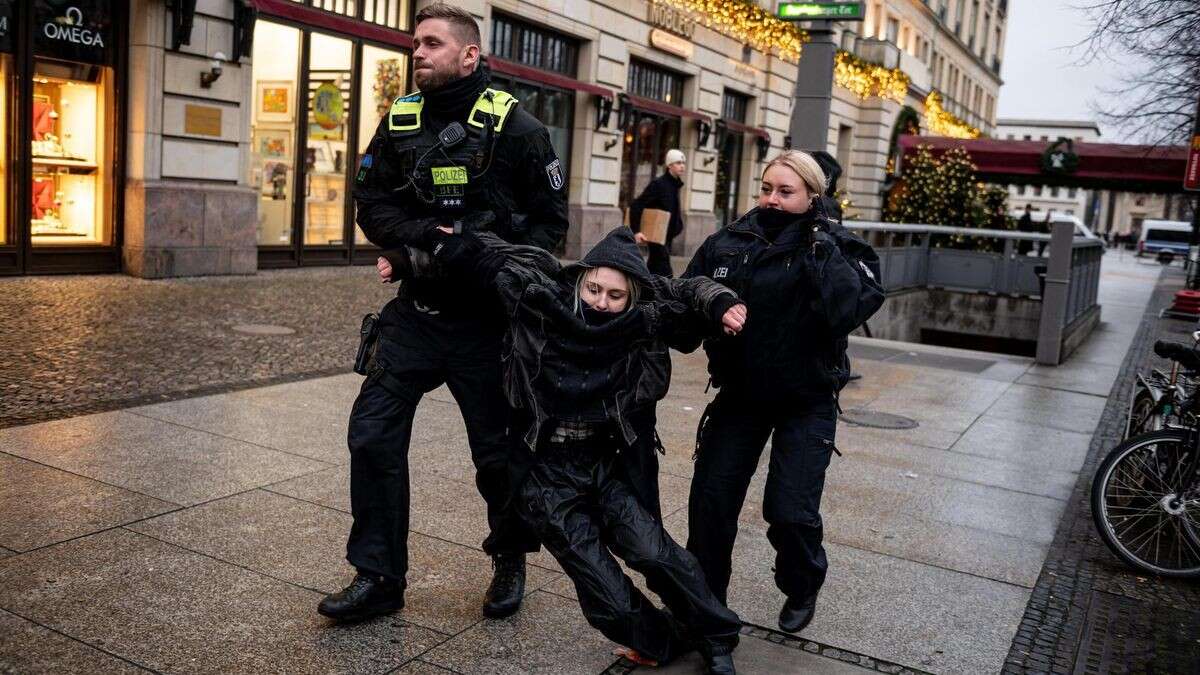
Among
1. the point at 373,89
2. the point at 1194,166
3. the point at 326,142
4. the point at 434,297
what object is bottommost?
the point at 434,297

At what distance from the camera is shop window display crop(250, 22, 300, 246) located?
48.9ft

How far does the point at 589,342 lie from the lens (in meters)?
3.60

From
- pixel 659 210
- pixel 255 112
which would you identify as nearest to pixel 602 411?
pixel 659 210

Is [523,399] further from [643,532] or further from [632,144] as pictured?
[632,144]

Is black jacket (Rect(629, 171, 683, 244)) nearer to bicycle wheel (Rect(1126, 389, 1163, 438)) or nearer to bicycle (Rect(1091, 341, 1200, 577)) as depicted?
bicycle wheel (Rect(1126, 389, 1163, 438))

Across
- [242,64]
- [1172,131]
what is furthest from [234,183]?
[1172,131]

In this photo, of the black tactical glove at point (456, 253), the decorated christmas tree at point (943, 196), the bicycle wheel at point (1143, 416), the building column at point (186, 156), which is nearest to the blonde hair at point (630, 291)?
the black tactical glove at point (456, 253)

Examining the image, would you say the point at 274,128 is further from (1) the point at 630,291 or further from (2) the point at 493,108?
(1) the point at 630,291

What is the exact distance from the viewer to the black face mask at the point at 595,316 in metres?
3.63

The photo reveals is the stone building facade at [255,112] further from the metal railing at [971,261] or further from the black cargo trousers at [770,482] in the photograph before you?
the metal railing at [971,261]

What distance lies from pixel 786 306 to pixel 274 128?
1261cm

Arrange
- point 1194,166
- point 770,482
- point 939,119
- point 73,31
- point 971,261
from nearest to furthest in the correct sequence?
point 770,482
point 73,31
point 1194,166
point 971,261
point 939,119

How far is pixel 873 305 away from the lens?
4.04 metres

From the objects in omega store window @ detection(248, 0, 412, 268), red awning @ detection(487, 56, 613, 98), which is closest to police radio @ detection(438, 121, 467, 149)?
omega store window @ detection(248, 0, 412, 268)
